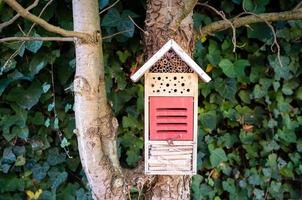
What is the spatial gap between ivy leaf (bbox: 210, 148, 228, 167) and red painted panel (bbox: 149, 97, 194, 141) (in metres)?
0.60

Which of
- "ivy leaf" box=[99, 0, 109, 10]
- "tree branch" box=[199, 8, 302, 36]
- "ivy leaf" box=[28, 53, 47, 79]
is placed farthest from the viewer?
"ivy leaf" box=[28, 53, 47, 79]

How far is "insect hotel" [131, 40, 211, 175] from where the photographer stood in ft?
3.85

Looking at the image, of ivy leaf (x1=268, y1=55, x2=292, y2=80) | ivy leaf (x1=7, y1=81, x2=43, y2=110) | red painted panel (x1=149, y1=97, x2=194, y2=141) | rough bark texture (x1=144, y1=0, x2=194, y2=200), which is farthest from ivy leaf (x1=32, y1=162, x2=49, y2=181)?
ivy leaf (x1=268, y1=55, x2=292, y2=80)

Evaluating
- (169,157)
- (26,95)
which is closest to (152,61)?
(169,157)

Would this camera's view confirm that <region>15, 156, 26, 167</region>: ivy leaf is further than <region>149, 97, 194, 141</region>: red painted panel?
Yes

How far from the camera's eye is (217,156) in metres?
1.78

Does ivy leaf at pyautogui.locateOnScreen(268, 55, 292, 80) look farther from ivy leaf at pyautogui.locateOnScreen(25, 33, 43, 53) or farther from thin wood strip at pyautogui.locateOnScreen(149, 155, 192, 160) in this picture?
ivy leaf at pyautogui.locateOnScreen(25, 33, 43, 53)

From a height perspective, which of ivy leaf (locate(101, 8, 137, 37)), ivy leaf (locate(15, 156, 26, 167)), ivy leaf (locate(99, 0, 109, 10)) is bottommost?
ivy leaf (locate(15, 156, 26, 167))

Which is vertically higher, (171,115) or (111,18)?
(111,18)

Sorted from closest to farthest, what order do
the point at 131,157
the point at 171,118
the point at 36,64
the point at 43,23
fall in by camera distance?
the point at 43,23 → the point at 171,118 → the point at 36,64 → the point at 131,157

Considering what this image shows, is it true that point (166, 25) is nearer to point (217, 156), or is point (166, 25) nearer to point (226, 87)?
point (226, 87)

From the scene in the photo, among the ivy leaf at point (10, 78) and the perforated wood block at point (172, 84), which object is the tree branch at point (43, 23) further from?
the ivy leaf at point (10, 78)

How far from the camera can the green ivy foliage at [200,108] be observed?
5.34 feet

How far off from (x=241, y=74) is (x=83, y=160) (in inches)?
31.9
